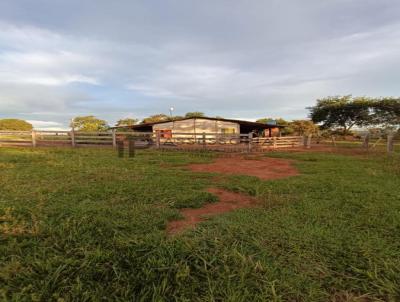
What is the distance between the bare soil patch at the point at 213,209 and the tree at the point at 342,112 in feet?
122

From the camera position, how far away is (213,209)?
403cm

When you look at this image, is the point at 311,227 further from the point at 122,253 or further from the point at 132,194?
the point at 132,194

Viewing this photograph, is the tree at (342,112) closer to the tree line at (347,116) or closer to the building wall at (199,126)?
the tree line at (347,116)

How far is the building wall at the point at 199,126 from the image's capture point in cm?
2694

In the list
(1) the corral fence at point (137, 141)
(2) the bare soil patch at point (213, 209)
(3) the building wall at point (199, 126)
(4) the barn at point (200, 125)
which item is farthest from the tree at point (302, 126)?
(2) the bare soil patch at point (213, 209)

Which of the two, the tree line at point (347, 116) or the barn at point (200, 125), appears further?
the tree line at point (347, 116)

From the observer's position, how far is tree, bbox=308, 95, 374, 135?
34.9 meters

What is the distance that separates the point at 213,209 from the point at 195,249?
1554mm

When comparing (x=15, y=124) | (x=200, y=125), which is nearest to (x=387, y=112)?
(x=200, y=125)

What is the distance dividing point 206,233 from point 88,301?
1.44 m

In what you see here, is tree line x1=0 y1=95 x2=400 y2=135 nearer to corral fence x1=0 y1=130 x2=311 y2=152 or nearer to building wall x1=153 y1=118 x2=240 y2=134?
building wall x1=153 y1=118 x2=240 y2=134

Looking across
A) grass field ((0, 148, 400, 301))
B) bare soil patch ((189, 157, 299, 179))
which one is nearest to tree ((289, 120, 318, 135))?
bare soil patch ((189, 157, 299, 179))

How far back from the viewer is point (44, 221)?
320 cm

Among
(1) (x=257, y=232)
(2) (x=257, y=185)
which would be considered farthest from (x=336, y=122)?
(1) (x=257, y=232)
